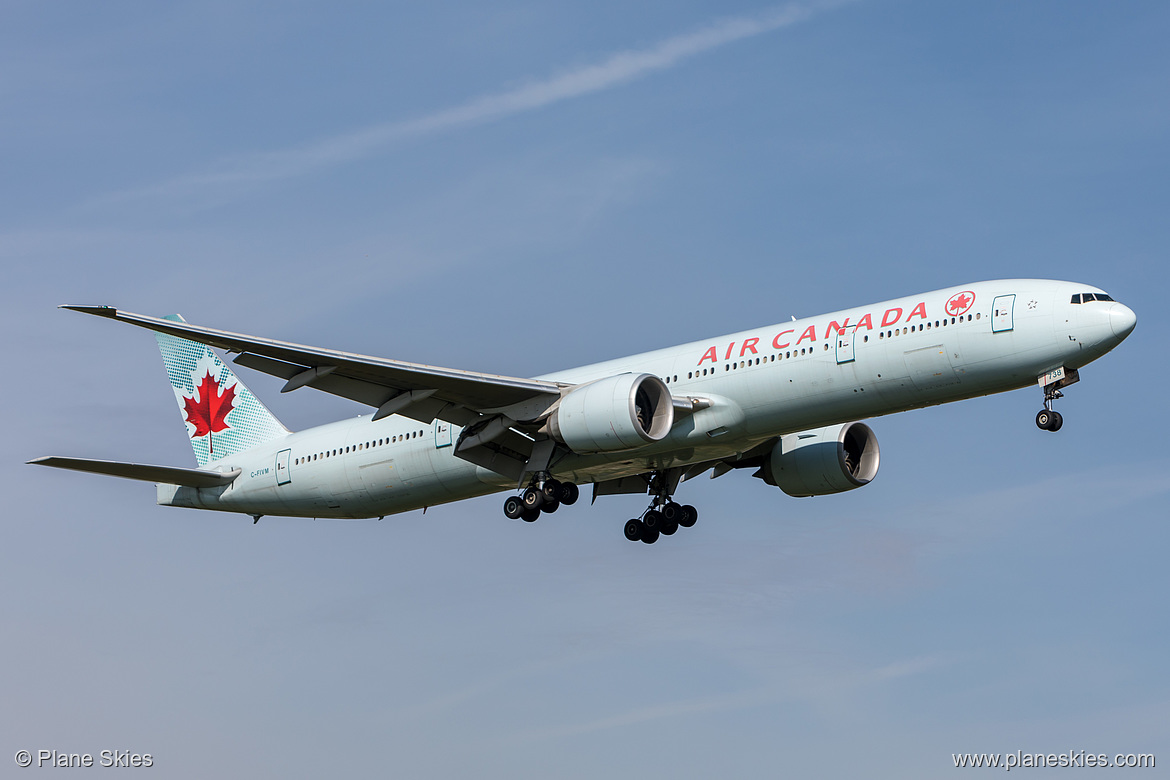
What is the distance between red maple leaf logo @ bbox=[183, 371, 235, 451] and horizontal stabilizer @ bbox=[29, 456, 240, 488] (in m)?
2.48

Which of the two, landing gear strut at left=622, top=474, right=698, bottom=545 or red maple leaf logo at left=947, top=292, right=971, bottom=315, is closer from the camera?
red maple leaf logo at left=947, top=292, right=971, bottom=315

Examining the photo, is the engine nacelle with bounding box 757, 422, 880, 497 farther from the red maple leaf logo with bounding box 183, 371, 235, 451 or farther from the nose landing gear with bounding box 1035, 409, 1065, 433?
the red maple leaf logo with bounding box 183, 371, 235, 451

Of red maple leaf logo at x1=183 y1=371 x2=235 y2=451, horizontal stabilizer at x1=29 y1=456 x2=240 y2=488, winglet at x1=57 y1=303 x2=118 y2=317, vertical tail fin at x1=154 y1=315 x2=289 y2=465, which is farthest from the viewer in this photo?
red maple leaf logo at x1=183 y1=371 x2=235 y2=451

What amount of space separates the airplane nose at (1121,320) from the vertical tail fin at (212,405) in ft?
79.0

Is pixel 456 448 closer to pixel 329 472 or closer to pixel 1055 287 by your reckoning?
pixel 329 472

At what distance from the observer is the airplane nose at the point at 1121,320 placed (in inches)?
1166

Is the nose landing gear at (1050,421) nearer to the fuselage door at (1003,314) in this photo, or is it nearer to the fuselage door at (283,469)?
the fuselage door at (1003,314)

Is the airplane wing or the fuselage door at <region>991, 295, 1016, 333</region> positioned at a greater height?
the fuselage door at <region>991, 295, 1016, 333</region>

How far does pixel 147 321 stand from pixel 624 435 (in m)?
11.1

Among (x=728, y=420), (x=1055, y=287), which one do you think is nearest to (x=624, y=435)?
(x=728, y=420)

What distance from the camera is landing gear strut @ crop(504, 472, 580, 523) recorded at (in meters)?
35.3

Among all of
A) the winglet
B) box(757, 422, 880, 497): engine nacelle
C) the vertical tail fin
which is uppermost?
the vertical tail fin

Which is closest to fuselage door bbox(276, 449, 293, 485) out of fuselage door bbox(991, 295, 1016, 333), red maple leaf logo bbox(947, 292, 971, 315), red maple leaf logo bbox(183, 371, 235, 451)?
red maple leaf logo bbox(183, 371, 235, 451)

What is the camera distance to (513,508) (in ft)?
117
